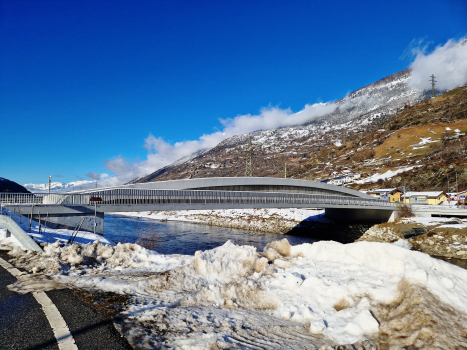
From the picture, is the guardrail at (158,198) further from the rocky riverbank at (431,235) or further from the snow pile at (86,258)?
the snow pile at (86,258)

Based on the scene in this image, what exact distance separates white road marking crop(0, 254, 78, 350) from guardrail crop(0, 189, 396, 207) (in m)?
14.4

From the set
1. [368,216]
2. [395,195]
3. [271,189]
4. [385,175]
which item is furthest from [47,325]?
[385,175]

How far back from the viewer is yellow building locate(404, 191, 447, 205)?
56.3 metres

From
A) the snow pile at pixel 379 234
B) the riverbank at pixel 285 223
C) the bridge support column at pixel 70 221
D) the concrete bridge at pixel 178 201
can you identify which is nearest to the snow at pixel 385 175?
the concrete bridge at pixel 178 201

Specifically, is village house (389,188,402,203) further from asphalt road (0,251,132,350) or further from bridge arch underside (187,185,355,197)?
asphalt road (0,251,132,350)

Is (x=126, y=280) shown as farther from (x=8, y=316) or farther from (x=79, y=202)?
(x=79, y=202)

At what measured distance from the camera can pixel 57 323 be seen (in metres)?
5.09

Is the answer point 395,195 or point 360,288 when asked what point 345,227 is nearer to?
point 395,195

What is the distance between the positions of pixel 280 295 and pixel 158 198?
20816mm

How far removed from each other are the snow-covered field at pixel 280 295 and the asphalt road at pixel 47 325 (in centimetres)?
35

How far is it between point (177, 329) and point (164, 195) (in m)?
21.9

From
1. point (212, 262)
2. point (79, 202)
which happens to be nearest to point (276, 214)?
point (79, 202)

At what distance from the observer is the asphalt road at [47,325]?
4488 mm

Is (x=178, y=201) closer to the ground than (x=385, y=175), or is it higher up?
closer to the ground
